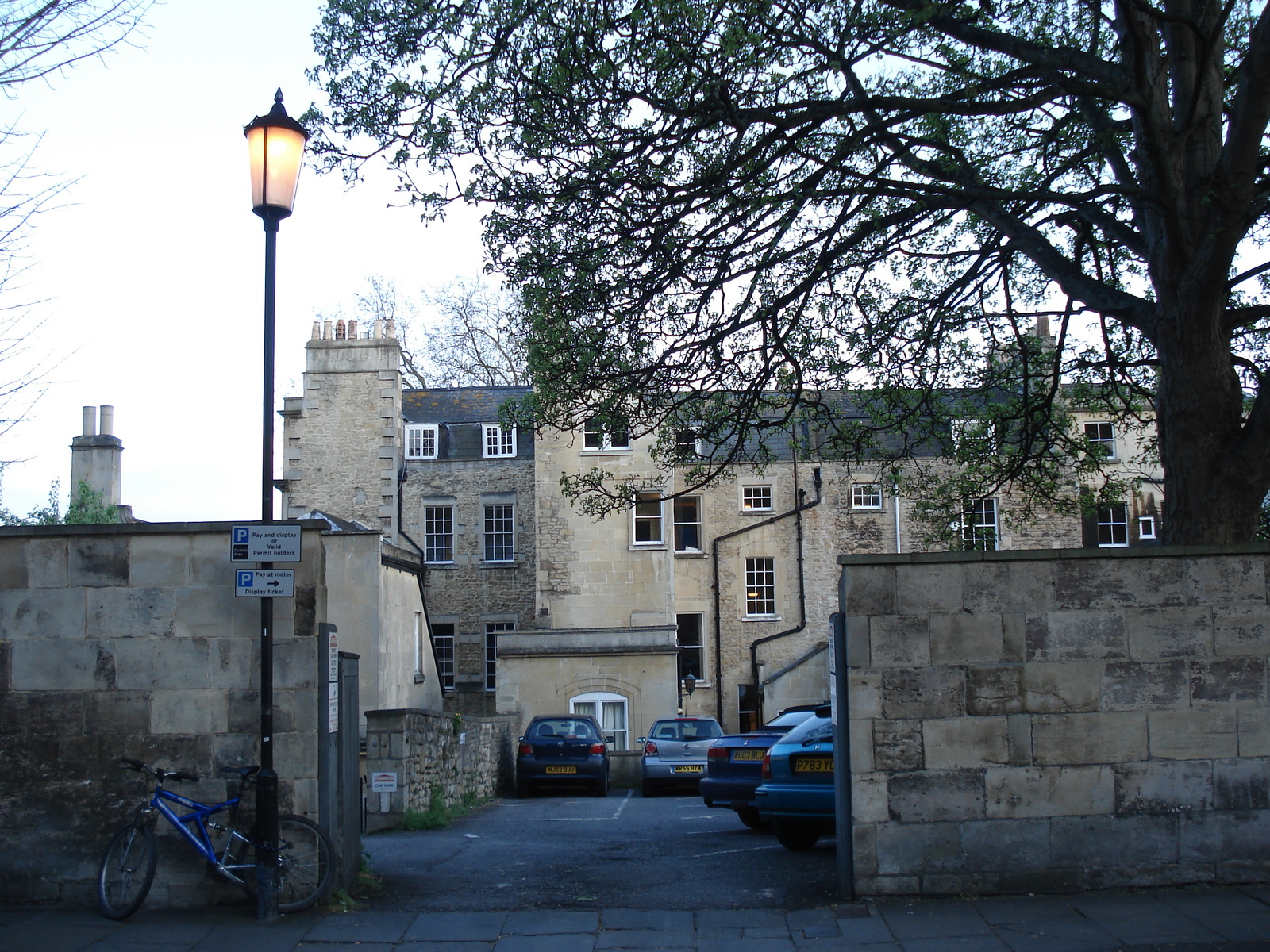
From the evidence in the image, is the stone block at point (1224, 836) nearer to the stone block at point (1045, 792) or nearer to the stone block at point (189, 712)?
the stone block at point (1045, 792)

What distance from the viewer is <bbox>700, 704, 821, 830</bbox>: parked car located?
14.2m

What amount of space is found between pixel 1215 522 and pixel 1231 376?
4.32 ft

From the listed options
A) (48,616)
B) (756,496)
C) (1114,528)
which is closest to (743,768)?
(48,616)

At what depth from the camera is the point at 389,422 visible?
3472 cm

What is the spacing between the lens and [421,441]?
39062 millimetres

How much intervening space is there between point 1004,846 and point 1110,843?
2.44 ft

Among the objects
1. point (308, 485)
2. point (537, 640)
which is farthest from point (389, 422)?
point (537, 640)

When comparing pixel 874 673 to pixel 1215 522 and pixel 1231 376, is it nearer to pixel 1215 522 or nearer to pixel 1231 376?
pixel 1215 522

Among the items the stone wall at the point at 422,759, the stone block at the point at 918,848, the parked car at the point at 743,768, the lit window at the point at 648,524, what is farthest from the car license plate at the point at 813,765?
the lit window at the point at 648,524

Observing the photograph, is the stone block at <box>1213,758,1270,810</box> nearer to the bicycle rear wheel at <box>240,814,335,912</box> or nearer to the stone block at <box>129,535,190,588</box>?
the bicycle rear wheel at <box>240,814,335,912</box>

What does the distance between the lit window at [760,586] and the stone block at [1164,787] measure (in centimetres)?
2924

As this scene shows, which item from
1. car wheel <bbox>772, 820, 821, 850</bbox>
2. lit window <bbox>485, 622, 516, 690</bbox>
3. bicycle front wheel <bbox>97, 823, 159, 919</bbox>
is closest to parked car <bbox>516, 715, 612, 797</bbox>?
car wheel <bbox>772, 820, 821, 850</bbox>

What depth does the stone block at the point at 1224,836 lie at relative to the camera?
26.0ft

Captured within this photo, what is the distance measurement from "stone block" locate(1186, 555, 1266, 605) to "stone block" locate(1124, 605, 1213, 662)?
11cm
